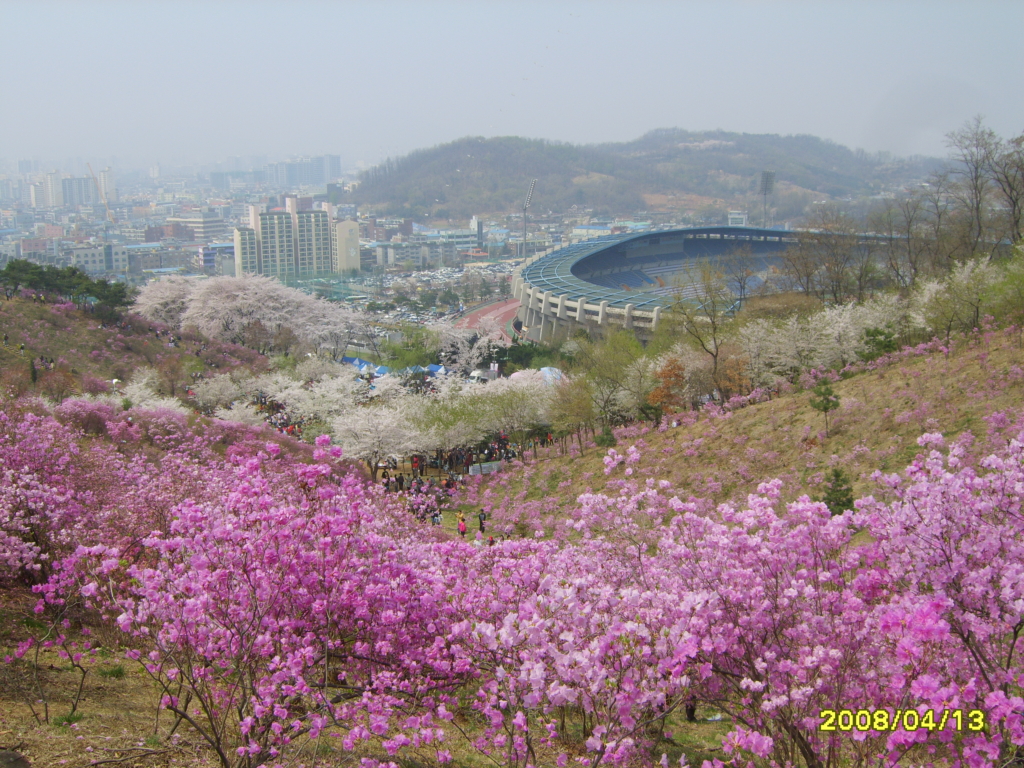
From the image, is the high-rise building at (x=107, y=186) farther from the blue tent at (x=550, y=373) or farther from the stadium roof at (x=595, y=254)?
the blue tent at (x=550, y=373)

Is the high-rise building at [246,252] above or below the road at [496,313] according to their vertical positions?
above

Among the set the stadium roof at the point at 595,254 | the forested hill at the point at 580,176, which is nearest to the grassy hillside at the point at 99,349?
the stadium roof at the point at 595,254

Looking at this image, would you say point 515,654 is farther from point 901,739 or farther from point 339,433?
point 339,433

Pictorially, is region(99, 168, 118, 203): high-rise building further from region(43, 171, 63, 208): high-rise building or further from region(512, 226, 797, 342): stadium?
region(512, 226, 797, 342): stadium

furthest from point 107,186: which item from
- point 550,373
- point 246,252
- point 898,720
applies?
point 898,720

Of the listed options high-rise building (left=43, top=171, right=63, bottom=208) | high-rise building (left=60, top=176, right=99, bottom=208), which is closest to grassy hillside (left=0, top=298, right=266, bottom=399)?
high-rise building (left=60, top=176, right=99, bottom=208)

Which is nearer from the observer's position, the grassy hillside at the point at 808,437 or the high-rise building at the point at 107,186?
the grassy hillside at the point at 808,437

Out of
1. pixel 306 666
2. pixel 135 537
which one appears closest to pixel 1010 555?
pixel 306 666
